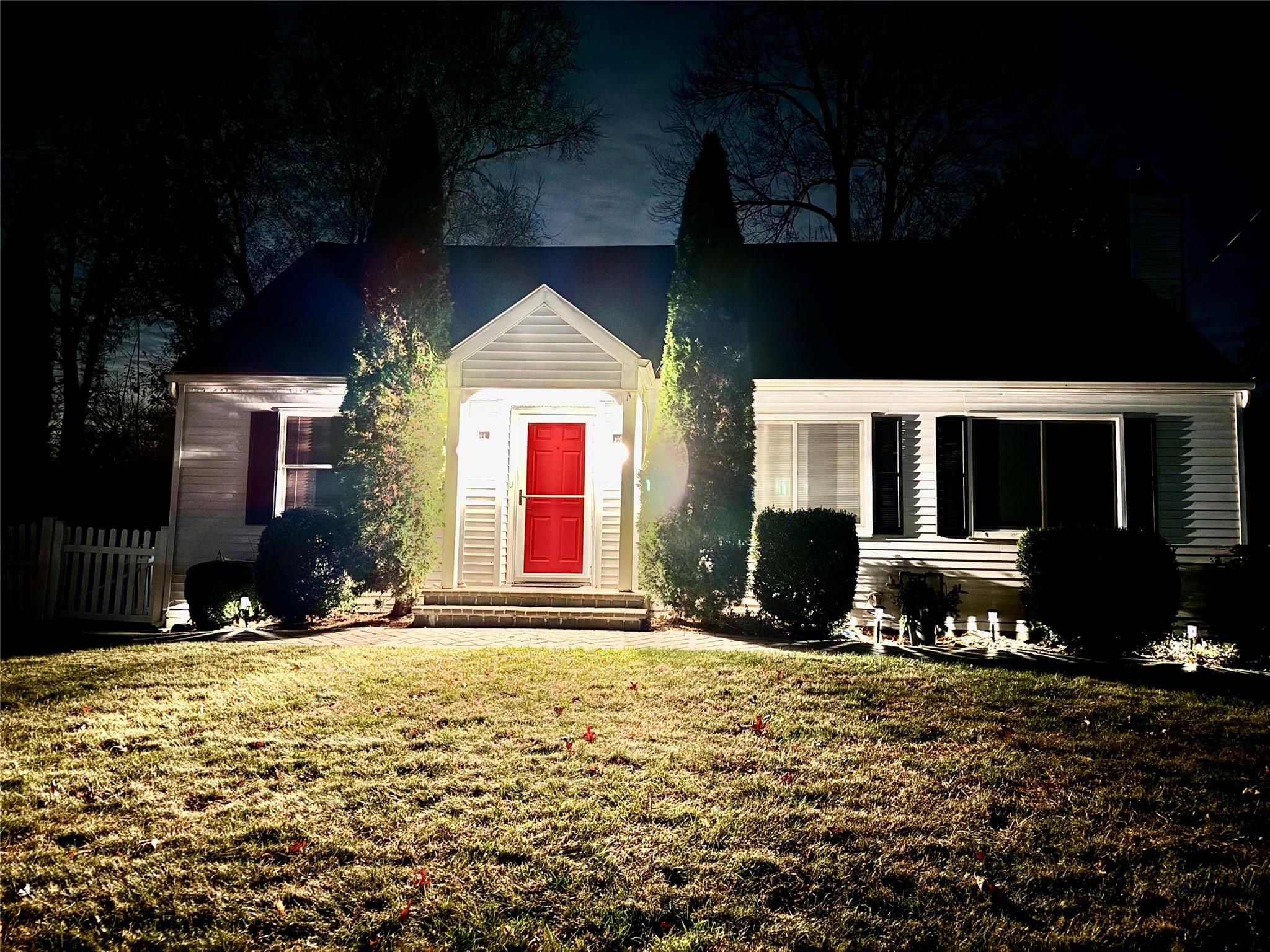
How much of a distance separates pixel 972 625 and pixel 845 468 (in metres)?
2.82

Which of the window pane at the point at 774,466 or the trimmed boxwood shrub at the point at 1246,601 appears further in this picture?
the window pane at the point at 774,466

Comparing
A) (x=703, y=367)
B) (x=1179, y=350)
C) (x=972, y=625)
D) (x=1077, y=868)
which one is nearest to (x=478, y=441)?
(x=703, y=367)

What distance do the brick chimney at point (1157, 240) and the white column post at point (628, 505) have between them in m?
9.21

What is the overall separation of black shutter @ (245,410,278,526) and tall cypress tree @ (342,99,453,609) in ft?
5.74

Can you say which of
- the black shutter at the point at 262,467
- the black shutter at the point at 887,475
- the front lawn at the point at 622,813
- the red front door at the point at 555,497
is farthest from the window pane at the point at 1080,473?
the black shutter at the point at 262,467

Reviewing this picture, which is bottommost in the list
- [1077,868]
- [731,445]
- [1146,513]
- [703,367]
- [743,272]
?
[1077,868]

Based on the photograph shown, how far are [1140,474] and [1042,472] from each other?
4.23ft

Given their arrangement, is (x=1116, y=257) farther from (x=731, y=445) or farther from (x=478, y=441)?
(x=478, y=441)

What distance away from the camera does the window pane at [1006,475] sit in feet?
34.3

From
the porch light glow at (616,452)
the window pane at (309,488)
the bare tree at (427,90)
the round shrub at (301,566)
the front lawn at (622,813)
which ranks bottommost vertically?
the front lawn at (622,813)

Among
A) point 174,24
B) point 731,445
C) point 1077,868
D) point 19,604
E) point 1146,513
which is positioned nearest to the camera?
point 1077,868

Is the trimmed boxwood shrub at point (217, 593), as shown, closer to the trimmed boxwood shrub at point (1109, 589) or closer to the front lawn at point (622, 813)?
the front lawn at point (622, 813)

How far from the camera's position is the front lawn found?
2.98 m

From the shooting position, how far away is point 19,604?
9039 mm
